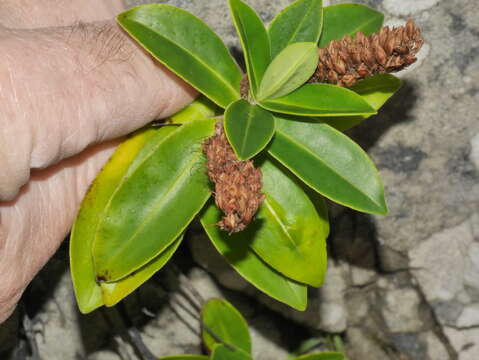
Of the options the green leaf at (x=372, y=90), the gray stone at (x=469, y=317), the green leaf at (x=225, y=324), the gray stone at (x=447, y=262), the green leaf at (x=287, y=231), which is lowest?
the gray stone at (x=469, y=317)

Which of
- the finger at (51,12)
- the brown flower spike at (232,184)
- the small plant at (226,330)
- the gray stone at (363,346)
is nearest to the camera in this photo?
the brown flower spike at (232,184)

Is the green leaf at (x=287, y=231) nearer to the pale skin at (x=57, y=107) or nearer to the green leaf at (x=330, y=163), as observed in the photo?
the green leaf at (x=330, y=163)

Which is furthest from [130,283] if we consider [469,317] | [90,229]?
[469,317]

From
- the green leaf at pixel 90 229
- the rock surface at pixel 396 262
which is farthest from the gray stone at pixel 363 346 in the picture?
the green leaf at pixel 90 229

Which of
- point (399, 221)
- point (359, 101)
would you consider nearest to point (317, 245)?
point (359, 101)

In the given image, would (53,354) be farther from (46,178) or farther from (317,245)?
(317,245)

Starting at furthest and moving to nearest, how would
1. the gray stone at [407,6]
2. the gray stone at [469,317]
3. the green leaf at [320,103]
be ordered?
the gray stone at [469,317] → the gray stone at [407,6] → the green leaf at [320,103]

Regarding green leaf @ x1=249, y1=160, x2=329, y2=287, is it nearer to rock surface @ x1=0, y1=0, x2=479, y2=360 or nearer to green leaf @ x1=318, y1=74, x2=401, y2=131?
→ green leaf @ x1=318, y1=74, x2=401, y2=131
